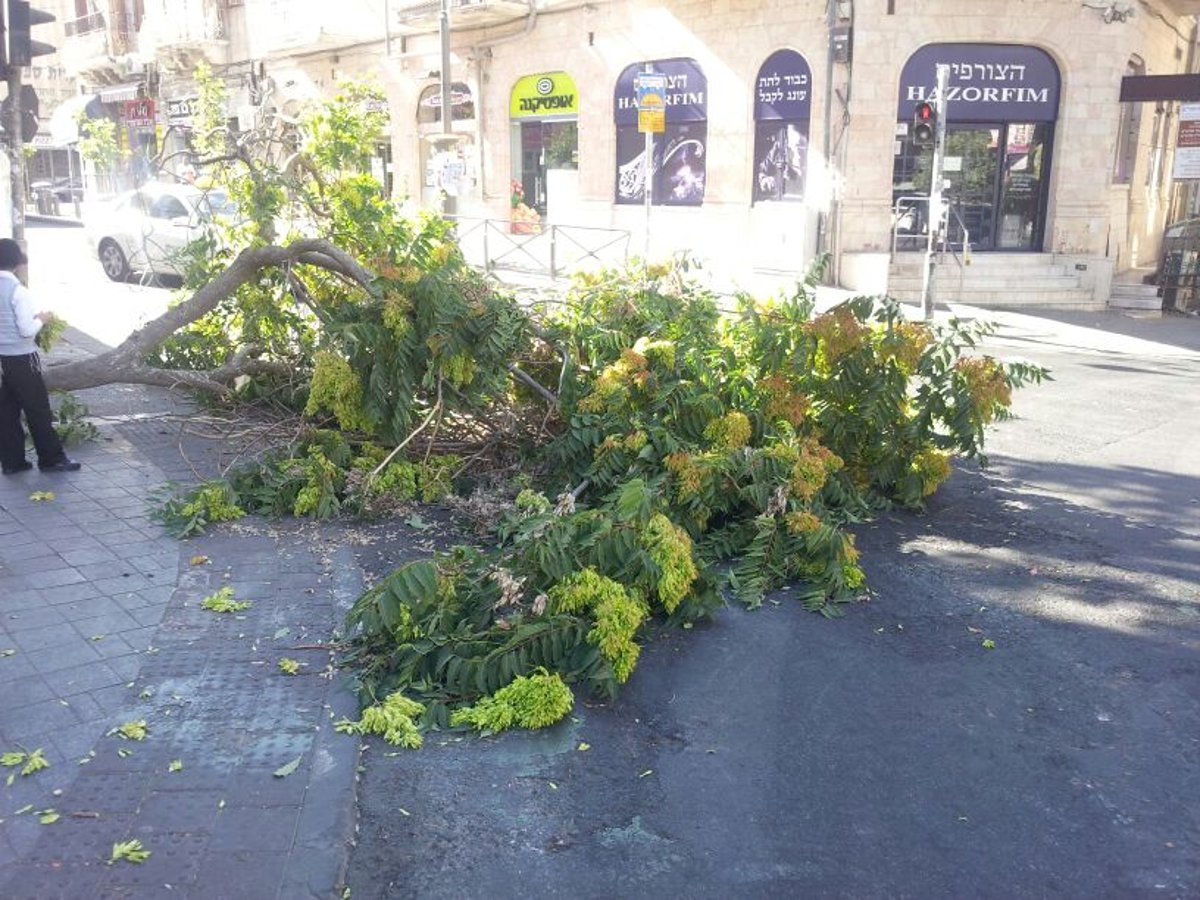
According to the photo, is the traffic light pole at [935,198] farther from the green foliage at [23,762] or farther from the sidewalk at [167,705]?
the green foliage at [23,762]

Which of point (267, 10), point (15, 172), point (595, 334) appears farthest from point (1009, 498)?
point (267, 10)

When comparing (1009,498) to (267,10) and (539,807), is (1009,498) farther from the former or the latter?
(267,10)

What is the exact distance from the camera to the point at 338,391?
22.9 feet

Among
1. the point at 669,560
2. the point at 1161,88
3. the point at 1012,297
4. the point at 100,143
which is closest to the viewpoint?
the point at 669,560

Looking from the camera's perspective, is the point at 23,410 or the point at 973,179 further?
the point at 973,179

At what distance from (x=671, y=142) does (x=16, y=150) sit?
15922 millimetres

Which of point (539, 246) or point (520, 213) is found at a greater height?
point (520, 213)

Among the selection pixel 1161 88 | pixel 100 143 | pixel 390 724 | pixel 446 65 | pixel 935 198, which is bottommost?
pixel 390 724

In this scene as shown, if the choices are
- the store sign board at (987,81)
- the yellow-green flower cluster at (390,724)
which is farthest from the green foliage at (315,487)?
the store sign board at (987,81)

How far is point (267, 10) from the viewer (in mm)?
31906

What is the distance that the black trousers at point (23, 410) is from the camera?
7.39 m

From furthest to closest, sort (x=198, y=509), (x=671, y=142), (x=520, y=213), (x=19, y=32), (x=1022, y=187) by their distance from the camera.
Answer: (x=520, y=213), (x=671, y=142), (x=1022, y=187), (x=19, y=32), (x=198, y=509)

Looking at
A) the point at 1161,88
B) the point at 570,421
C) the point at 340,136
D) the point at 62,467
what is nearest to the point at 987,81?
the point at 1161,88

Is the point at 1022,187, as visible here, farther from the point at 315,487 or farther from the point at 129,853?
the point at 129,853
